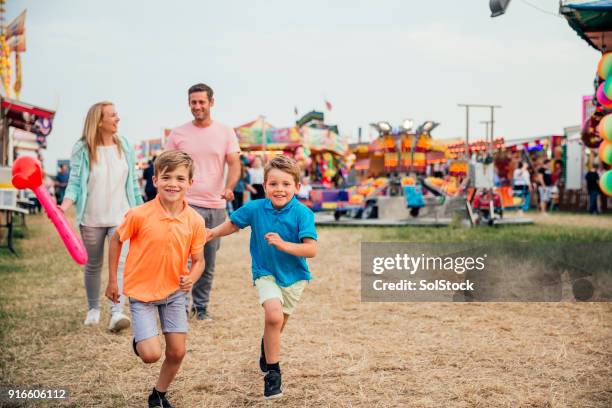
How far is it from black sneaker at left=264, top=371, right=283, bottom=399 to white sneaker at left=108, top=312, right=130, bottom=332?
5.93ft

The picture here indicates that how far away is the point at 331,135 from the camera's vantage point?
2916 centimetres

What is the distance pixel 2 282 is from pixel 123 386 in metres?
4.08

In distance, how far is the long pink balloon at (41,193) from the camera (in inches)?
125

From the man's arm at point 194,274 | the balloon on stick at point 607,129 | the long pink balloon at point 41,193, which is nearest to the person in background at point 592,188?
the balloon on stick at point 607,129

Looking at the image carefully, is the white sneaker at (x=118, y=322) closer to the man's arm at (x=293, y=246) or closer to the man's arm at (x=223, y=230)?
the man's arm at (x=223, y=230)

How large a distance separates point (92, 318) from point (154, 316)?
86.1 inches

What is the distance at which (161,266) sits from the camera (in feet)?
9.91

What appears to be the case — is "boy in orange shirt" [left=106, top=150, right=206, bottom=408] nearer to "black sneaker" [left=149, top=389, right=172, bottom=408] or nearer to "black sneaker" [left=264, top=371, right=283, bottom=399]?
"black sneaker" [left=149, top=389, right=172, bottom=408]

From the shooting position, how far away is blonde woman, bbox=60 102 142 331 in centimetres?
472

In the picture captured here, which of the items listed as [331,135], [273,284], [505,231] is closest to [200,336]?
[273,284]

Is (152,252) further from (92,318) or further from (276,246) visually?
(92,318)

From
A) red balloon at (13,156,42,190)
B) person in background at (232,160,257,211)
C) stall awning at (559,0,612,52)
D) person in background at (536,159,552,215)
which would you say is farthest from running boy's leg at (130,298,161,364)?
person in background at (536,159,552,215)

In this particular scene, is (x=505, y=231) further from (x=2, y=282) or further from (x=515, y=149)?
(x=515, y=149)

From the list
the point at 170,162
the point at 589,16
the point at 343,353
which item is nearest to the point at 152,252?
the point at 170,162
